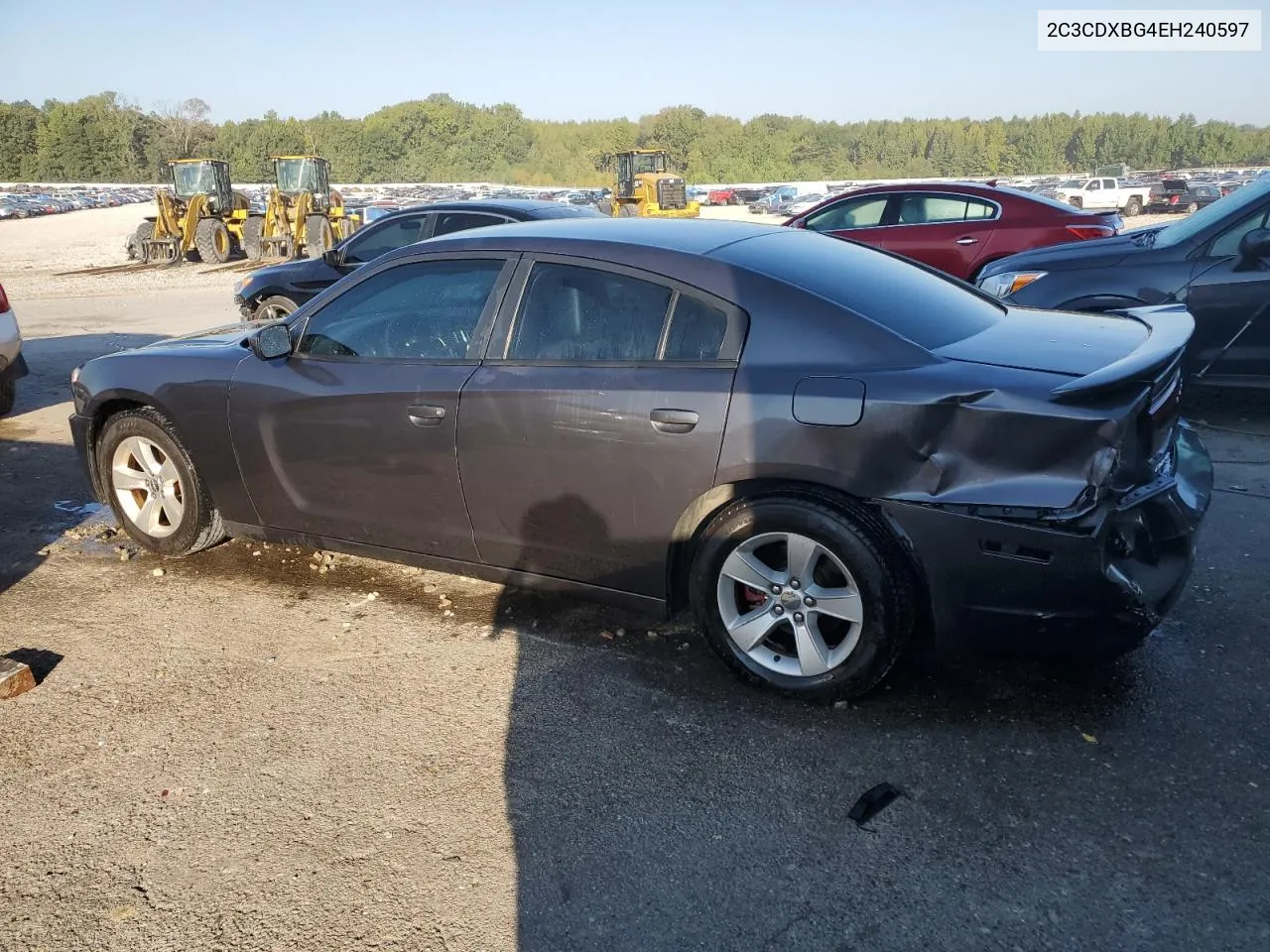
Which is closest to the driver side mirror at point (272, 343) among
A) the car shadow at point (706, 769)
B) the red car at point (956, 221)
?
the car shadow at point (706, 769)

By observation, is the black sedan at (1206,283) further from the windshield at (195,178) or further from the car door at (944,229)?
the windshield at (195,178)

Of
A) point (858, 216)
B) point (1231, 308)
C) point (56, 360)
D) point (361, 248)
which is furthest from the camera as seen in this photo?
point (56, 360)

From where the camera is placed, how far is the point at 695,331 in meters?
3.47

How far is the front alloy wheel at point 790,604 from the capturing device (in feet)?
10.6

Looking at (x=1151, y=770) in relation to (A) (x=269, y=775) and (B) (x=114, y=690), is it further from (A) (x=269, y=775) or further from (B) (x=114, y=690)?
(B) (x=114, y=690)

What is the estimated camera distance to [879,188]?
414 inches

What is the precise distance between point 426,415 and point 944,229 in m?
7.58

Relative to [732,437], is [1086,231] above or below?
above

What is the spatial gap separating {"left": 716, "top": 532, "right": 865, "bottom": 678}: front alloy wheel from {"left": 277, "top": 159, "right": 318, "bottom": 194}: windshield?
27.6 meters

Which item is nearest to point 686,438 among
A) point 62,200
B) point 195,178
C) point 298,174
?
point 298,174

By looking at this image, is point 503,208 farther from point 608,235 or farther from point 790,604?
point 790,604

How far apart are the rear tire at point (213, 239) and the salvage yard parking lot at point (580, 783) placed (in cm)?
2410

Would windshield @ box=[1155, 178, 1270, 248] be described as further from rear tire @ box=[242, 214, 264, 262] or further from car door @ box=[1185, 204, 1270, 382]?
rear tire @ box=[242, 214, 264, 262]

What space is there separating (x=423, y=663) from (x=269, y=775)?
820 mm
